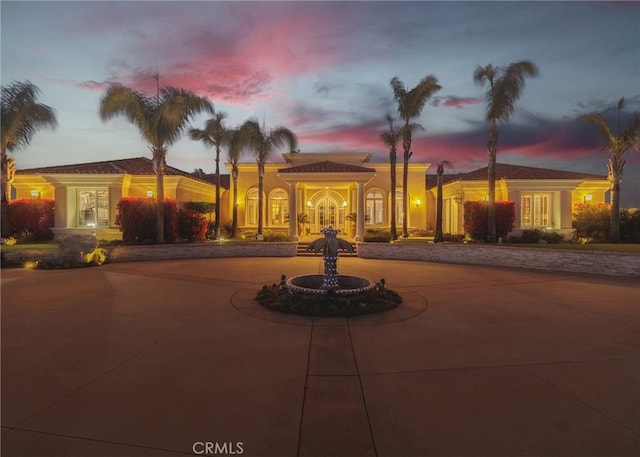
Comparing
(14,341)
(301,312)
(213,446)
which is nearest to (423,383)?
(213,446)

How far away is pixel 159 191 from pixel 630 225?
25.5 metres

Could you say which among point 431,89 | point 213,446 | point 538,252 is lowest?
point 213,446

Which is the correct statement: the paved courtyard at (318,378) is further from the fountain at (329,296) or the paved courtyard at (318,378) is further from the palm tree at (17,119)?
the palm tree at (17,119)

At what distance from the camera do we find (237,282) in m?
10.3

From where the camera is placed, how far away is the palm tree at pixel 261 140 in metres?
20.4

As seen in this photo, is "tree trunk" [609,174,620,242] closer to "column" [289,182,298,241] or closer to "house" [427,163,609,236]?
"house" [427,163,609,236]

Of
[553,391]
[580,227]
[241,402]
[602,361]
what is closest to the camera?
[241,402]

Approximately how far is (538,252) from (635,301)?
5.30 metres

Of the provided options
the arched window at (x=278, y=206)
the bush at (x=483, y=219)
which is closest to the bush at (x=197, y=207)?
the arched window at (x=278, y=206)

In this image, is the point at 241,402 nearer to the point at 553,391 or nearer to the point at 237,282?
the point at 553,391

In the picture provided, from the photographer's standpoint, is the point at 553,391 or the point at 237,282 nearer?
the point at 553,391

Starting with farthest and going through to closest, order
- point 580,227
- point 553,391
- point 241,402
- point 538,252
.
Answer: point 580,227
point 538,252
point 553,391
point 241,402

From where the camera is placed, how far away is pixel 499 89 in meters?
15.2

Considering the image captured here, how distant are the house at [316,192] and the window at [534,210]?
2.2 inches
